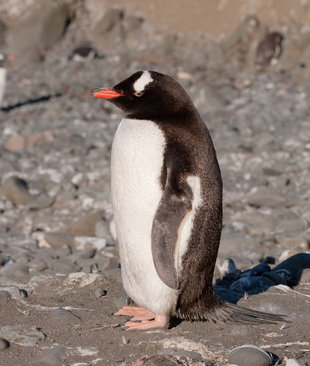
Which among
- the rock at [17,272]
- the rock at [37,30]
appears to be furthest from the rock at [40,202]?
the rock at [37,30]

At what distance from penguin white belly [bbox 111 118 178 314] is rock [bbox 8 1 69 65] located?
11901 mm

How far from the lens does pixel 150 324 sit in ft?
10.8

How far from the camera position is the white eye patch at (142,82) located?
131 inches

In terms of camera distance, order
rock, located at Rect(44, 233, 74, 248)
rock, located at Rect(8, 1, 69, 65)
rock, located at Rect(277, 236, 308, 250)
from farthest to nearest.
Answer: rock, located at Rect(8, 1, 69, 65), rock, located at Rect(44, 233, 74, 248), rock, located at Rect(277, 236, 308, 250)

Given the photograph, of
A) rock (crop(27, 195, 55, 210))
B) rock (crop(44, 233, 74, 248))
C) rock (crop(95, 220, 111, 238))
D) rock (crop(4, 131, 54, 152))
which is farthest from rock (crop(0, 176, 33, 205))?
rock (crop(4, 131, 54, 152))

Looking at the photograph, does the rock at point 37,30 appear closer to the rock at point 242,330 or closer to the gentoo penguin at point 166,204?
the gentoo penguin at point 166,204

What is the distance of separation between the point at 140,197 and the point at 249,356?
869mm

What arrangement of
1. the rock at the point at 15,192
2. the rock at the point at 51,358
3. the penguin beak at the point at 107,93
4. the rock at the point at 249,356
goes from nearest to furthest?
the rock at the point at 249,356 < the rock at the point at 51,358 < the penguin beak at the point at 107,93 < the rock at the point at 15,192

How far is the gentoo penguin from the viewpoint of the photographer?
3207 mm

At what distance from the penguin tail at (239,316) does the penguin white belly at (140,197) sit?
22 cm

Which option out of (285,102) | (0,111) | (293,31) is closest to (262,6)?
(293,31)

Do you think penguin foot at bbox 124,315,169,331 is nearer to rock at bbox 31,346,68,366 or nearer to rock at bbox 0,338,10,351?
rock at bbox 31,346,68,366

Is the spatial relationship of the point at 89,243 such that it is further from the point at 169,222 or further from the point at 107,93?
the point at 169,222

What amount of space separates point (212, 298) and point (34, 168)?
5.12 metres
